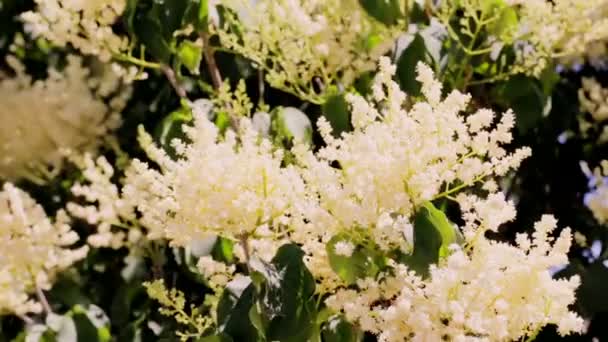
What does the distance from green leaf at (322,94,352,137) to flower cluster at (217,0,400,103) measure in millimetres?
23

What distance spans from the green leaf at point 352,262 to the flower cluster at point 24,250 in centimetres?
63

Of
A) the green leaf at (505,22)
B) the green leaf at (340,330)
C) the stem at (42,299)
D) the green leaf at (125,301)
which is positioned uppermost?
the green leaf at (505,22)

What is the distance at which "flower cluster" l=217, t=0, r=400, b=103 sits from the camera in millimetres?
1510

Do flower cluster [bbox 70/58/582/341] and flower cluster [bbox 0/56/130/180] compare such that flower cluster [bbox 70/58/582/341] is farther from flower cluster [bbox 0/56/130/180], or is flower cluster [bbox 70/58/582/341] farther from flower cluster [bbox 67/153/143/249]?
flower cluster [bbox 0/56/130/180]

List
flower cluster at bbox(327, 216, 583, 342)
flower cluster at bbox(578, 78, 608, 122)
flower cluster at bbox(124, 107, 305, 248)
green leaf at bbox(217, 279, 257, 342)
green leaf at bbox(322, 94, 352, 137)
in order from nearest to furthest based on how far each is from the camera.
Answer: flower cluster at bbox(327, 216, 583, 342) < flower cluster at bbox(124, 107, 305, 248) < green leaf at bbox(217, 279, 257, 342) < green leaf at bbox(322, 94, 352, 137) < flower cluster at bbox(578, 78, 608, 122)

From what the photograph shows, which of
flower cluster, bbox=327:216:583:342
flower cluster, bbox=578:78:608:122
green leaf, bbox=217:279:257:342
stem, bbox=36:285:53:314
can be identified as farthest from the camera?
flower cluster, bbox=578:78:608:122

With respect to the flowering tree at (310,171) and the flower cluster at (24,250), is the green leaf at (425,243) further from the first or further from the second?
the flower cluster at (24,250)

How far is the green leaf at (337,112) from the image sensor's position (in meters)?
1.63

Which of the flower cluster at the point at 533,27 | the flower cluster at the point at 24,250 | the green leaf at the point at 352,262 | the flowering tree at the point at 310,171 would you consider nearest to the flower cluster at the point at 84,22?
the flowering tree at the point at 310,171

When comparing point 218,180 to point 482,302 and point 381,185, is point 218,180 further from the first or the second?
point 482,302

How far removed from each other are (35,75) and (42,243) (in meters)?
1.08

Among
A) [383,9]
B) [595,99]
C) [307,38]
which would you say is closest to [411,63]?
[383,9]

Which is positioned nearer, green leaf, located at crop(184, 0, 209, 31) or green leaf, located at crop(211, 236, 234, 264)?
green leaf, located at crop(211, 236, 234, 264)

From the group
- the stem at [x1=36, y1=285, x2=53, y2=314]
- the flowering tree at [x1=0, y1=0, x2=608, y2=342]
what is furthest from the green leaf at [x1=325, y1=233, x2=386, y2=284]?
the stem at [x1=36, y1=285, x2=53, y2=314]
